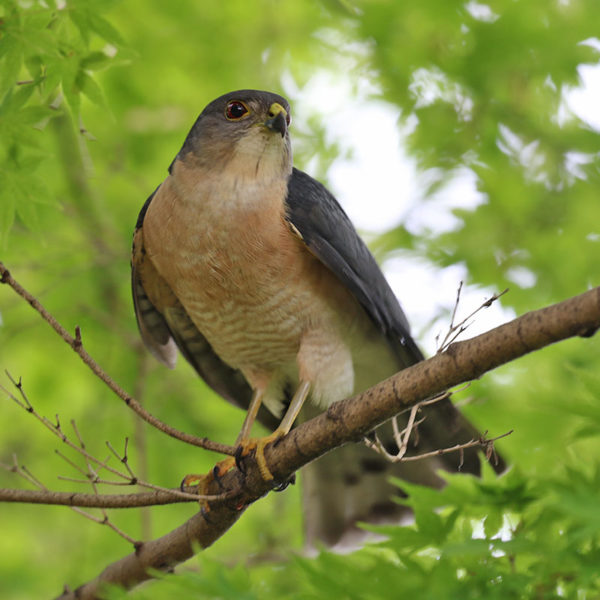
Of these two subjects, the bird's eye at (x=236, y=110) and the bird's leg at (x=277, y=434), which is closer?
the bird's leg at (x=277, y=434)

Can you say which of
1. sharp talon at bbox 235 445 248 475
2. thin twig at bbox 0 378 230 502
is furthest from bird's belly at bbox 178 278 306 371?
thin twig at bbox 0 378 230 502

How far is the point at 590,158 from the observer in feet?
19.1

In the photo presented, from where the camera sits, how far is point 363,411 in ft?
9.91

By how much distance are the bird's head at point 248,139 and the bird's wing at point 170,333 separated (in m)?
0.40

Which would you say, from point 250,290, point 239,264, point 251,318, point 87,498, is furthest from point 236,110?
point 87,498

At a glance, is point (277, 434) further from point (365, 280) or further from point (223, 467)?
point (365, 280)

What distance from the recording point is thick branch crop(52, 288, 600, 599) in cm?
257

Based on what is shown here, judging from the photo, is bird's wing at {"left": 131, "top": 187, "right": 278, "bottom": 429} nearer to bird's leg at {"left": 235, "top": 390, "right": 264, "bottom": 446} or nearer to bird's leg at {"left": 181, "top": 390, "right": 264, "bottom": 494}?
bird's leg at {"left": 235, "top": 390, "right": 264, "bottom": 446}

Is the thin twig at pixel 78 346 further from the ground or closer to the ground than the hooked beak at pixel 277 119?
closer to the ground

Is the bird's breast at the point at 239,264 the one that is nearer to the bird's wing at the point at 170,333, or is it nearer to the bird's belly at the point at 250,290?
the bird's belly at the point at 250,290

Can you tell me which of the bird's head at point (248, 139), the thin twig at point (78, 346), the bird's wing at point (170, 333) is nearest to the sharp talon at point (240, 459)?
the thin twig at point (78, 346)

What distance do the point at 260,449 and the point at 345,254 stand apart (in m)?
1.22

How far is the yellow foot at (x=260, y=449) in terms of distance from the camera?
342cm

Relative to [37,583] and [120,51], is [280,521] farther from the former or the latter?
[120,51]
